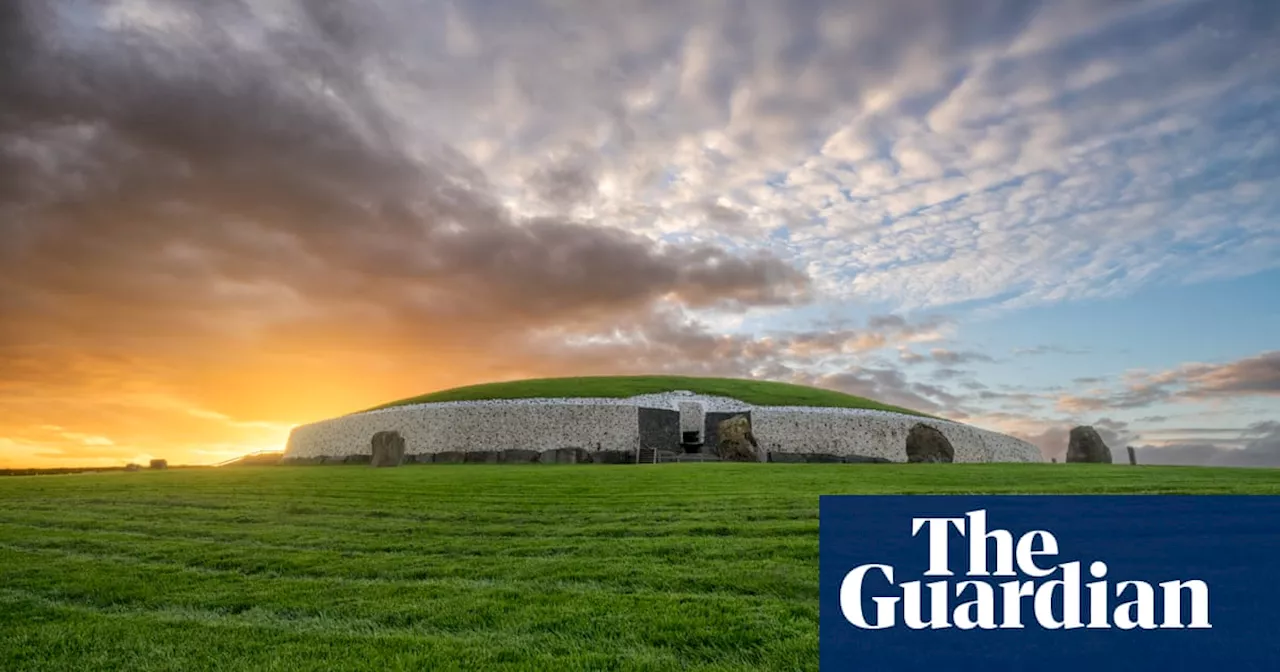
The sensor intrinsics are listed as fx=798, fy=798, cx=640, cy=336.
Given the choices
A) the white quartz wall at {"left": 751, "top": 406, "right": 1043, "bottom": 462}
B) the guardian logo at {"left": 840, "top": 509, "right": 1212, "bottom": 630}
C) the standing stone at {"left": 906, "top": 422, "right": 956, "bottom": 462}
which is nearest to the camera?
the guardian logo at {"left": 840, "top": 509, "right": 1212, "bottom": 630}

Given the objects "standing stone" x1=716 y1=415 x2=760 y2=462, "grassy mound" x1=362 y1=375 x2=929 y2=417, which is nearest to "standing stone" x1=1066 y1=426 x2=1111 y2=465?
"standing stone" x1=716 y1=415 x2=760 y2=462

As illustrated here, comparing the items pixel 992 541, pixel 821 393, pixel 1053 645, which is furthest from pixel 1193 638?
pixel 821 393

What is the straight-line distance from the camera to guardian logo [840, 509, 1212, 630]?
7.48m

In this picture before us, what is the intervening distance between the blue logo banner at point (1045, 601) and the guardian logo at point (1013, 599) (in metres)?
0.01

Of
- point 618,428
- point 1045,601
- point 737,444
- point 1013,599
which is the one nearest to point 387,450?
point 618,428

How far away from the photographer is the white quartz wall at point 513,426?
44750mm

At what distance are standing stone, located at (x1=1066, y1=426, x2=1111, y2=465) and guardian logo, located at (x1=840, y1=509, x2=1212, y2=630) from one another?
29833 millimetres

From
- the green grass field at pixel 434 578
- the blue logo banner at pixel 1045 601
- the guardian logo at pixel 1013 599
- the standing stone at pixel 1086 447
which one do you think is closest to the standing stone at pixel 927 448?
the standing stone at pixel 1086 447

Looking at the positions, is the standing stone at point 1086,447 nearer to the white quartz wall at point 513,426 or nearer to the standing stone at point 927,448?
the standing stone at point 927,448

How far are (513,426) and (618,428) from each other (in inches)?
240

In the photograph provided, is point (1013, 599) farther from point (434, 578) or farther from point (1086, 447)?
point (1086, 447)

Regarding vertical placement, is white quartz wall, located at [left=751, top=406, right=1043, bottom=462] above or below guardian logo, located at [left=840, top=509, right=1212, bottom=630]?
above

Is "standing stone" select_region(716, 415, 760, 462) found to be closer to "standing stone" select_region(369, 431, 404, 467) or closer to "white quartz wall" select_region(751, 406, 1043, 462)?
"white quartz wall" select_region(751, 406, 1043, 462)

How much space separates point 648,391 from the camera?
53.1 metres
